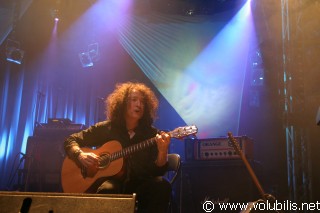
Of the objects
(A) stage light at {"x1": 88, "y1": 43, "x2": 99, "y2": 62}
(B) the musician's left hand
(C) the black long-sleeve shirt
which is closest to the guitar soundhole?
(C) the black long-sleeve shirt

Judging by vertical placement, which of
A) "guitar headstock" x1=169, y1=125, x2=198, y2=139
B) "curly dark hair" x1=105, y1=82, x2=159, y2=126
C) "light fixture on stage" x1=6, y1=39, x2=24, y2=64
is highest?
"light fixture on stage" x1=6, y1=39, x2=24, y2=64

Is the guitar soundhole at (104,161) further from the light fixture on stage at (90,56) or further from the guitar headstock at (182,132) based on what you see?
the light fixture on stage at (90,56)

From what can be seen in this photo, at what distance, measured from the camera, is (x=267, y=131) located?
7.17 m

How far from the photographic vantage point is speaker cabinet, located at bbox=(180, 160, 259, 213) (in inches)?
182

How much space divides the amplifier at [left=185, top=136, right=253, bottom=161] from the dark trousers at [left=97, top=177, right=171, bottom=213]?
2.11 metres

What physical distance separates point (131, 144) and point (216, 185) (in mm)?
1881

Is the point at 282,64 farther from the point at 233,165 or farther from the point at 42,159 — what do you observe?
the point at 42,159

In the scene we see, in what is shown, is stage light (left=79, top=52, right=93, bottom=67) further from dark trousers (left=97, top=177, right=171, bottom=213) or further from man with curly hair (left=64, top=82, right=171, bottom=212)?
dark trousers (left=97, top=177, right=171, bottom=213)

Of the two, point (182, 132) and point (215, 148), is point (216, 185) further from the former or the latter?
point (182, 132)

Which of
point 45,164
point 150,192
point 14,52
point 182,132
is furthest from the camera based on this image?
point 14,52

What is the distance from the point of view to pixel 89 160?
129 inches

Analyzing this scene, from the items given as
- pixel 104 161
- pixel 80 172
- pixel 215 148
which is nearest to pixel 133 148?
pixel 104 161

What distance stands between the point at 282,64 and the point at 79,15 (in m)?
6.00

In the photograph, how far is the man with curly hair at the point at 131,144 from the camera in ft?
9.94
